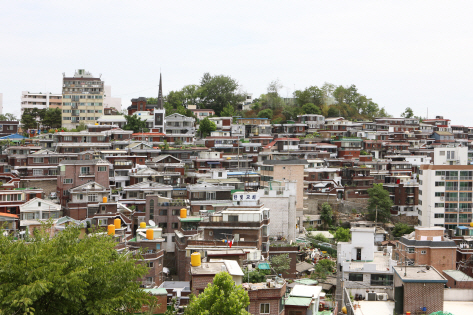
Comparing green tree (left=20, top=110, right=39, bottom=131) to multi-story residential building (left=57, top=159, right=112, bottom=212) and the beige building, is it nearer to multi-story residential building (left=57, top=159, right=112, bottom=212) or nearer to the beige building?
multi-story residential building (left=57, top=159, right=112, bottom=212)

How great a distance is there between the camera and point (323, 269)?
105ft

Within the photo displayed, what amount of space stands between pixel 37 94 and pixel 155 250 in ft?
201

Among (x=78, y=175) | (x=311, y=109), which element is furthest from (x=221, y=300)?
(x=311, y=109)

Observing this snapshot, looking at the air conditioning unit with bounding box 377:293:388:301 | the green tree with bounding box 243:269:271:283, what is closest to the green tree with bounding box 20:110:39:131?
the green tree with bounding box 243:269:271:283

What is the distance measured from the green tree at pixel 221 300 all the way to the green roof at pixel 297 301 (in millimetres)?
4179

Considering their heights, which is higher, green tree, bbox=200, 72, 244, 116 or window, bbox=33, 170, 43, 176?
green tree, bbox=200, 72, 244, 116

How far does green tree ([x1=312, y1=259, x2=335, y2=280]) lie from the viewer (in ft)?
102

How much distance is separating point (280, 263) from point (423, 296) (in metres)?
11.1

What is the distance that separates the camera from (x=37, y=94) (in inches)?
3324

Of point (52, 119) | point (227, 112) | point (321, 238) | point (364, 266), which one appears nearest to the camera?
point (364, 266)

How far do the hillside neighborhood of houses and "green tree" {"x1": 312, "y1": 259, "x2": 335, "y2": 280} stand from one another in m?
0.17

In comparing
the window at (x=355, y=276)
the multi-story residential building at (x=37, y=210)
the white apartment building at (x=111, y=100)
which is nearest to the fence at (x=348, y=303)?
the window at (x=355, y=276)

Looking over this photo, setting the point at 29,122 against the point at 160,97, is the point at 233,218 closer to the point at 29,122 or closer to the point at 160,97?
the point at 160,97

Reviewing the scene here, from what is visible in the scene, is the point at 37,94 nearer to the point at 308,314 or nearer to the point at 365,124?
the point at 365,124
